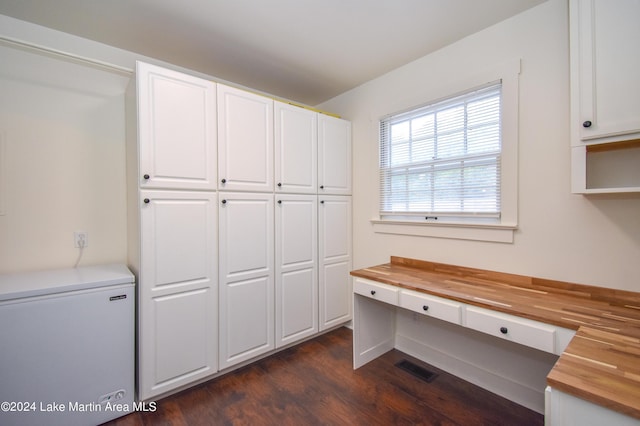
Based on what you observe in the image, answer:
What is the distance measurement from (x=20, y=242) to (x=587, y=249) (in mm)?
3533

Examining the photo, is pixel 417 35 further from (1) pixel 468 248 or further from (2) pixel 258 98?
(1) pixel 468 248

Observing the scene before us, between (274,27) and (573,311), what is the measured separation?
2437 millimetres

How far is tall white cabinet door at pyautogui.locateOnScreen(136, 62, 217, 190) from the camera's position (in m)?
1.75

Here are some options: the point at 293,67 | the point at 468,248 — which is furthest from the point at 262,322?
the point at 293,67

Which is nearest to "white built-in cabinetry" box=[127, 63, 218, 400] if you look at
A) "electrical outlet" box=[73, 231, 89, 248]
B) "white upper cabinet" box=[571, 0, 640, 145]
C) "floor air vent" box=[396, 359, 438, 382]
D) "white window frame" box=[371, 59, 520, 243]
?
"electrical outlet" box=[73, 231, 89, 248]

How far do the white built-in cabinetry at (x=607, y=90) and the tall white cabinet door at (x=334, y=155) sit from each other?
5.85 feet

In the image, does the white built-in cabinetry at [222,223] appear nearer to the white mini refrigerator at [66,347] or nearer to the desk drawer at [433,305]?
the white mini refrigerator at [66,347]

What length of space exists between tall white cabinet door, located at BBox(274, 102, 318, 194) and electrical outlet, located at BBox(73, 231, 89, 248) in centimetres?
145

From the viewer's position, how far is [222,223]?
2.08 metres

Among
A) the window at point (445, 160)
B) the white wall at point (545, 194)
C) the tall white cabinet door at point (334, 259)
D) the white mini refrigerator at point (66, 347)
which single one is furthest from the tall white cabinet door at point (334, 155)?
the white mini refrigerator at point (66, 347)

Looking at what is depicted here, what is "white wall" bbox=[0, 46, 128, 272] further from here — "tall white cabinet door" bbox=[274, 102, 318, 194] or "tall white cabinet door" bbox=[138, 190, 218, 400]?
"tall white cabinet door" bbox=[274, 102, 318, 194]

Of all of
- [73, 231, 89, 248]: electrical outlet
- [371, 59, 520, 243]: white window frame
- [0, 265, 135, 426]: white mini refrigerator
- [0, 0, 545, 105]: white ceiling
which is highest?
[0, 0, 545, 105]: white ceiling

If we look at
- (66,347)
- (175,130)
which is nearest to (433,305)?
(175,130)

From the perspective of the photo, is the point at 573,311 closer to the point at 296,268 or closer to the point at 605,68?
the point at 605,68
